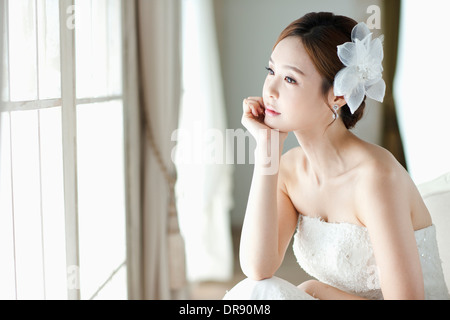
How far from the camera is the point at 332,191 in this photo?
4.83 ft

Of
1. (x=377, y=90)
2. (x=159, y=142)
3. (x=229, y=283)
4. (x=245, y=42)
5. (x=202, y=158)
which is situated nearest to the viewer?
(x=377, y=90)

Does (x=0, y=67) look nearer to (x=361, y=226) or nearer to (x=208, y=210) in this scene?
(x=361, y=226)

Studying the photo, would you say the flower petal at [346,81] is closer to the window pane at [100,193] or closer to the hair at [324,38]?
the hair at [324,38]

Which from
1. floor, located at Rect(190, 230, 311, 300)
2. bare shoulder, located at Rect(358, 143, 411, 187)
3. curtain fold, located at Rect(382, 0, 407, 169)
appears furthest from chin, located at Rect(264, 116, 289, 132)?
floor, located at Rect(190, 230, 311, 300)

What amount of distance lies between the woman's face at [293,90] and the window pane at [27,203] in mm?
721

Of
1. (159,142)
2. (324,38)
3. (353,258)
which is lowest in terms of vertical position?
(353,258)

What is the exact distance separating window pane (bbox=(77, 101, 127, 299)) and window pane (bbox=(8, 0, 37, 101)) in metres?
0.41

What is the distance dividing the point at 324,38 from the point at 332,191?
1.38 feet

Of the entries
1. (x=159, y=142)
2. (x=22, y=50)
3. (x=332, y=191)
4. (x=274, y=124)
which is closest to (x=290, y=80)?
(x=274, y=124)

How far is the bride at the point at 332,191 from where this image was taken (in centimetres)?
128

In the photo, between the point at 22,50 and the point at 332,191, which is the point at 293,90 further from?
the point at 22,50

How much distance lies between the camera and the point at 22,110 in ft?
5.08

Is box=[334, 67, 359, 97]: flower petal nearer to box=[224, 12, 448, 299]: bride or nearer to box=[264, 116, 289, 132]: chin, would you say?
box=[224, 12, 448, 299]: bride

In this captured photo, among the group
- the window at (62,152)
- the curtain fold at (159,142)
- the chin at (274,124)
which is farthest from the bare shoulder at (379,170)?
the curtain fold at (159,142)
